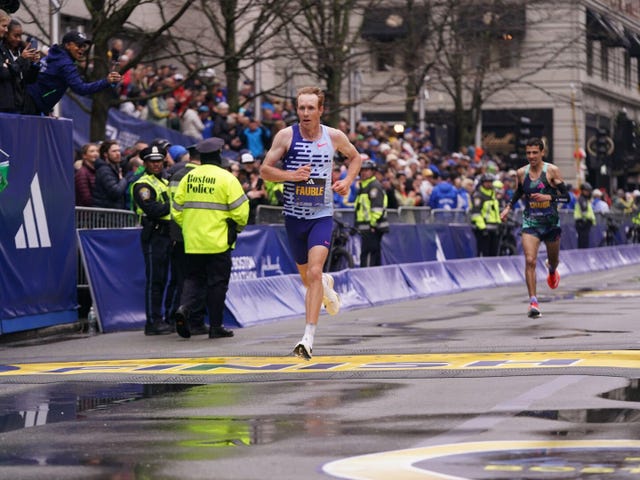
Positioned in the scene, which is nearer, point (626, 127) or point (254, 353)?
point (254, 353)

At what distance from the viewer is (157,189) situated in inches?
623

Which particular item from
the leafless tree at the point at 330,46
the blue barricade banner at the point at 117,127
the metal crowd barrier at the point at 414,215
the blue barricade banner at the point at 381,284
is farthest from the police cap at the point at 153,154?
the leafless tree at the point at 330,46

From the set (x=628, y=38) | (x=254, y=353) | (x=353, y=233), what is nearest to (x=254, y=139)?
(x=353, y=233)

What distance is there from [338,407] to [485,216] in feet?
71.7

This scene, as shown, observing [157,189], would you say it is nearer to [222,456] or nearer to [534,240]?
[534,240]

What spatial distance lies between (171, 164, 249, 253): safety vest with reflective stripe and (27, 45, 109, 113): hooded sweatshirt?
1259 millimetres

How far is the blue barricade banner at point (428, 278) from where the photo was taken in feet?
76.8

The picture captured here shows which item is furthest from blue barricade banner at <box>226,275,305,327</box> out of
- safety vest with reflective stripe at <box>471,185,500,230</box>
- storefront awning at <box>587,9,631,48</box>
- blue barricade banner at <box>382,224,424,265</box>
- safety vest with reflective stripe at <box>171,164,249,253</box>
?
storefront awning at <box>587,9,631,48</box>

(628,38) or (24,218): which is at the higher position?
(628,38)

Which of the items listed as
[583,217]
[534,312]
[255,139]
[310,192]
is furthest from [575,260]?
[310,192]

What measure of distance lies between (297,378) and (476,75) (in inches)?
1528

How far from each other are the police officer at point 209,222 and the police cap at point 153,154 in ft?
2.63

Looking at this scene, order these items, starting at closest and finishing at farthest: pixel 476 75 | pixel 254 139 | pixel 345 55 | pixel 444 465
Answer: pixel 444 465
pixel 254 139
pixel 345 55
pixel 476 75

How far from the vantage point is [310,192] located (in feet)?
41.4
